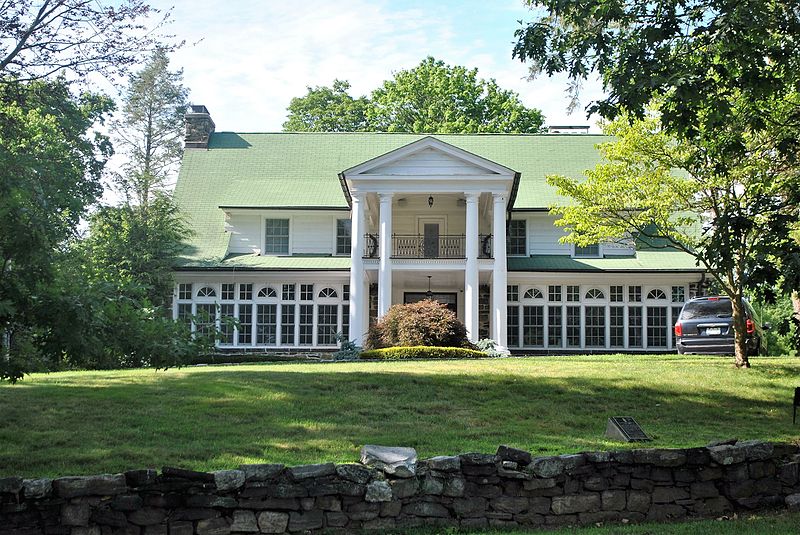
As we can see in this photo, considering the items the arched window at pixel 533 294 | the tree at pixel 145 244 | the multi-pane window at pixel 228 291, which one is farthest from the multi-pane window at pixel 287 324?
the arched window at pixel 533 294

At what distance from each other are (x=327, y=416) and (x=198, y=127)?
2755cm

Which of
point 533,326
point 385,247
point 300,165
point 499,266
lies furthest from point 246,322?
point 533,326

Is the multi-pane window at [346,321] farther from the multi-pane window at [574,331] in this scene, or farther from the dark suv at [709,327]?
the dark suv at [709,327]

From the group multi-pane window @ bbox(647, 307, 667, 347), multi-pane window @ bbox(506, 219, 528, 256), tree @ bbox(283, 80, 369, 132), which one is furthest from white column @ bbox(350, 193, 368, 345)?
tree @ bbox(283, 80, 369, 132)

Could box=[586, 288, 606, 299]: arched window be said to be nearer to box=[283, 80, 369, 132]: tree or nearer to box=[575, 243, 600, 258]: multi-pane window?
box=[575, 243, 600, 258]: multi-pane window

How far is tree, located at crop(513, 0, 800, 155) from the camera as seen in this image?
37.9 ft

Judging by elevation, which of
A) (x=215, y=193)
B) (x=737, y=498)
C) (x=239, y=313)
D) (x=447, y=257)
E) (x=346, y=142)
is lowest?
(x=737, y=498)

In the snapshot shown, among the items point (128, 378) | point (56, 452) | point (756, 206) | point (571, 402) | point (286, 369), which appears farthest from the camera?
point (286, 369)

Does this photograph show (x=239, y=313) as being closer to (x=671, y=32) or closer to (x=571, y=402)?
(x=571, y=402)

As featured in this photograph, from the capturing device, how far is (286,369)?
739 inches

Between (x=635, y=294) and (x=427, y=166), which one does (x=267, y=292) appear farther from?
(x=635, y=294)

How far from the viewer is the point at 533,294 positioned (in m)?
32.5

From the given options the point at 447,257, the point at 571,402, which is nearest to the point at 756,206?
the point at 571,402

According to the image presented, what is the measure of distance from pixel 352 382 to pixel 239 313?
16829mm
